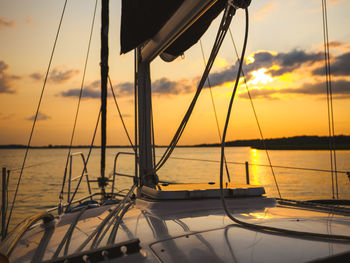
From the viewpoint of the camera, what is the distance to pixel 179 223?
1.63m

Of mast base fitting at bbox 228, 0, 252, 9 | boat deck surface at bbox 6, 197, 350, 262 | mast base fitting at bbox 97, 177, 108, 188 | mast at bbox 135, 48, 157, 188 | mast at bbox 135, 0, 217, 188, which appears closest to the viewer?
boat deck surface at bbox 6, 197, 350, 262

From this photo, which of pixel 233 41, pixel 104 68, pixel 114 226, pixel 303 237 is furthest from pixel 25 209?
pixel 303 237

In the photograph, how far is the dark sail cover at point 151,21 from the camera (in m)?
2.12

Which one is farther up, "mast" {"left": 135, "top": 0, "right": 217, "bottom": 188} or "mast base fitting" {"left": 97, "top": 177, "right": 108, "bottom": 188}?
"mast" {"left": 135, "top": 0, "right": 217, "bottom": 188}

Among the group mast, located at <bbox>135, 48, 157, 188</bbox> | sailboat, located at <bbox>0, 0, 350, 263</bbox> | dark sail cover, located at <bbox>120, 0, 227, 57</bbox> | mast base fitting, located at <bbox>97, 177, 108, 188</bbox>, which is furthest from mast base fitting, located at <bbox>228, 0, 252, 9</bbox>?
mast base fitting, located at <bbox>97, 177, 108, 188</bbox>

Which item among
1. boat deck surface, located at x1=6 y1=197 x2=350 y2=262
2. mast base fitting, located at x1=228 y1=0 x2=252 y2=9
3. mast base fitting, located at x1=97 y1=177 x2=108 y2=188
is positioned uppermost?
mast base fitting, located at x1=228 y1=0 x2=252 y2=9

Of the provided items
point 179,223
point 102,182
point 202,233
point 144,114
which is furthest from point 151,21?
point 102,182

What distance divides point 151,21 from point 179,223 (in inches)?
57.9

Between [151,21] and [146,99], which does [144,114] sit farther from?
[151,21]

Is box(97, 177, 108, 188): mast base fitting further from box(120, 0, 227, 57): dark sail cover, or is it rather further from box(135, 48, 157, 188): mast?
box(120, 0, 227, 57): dark sail cover

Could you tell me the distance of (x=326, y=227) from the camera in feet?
4.60

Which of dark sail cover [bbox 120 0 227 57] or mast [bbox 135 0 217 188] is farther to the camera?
mast [bbox 135 0 217 188]

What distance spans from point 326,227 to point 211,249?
1.97 feet

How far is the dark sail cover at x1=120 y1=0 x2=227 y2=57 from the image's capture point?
2.12 meters
